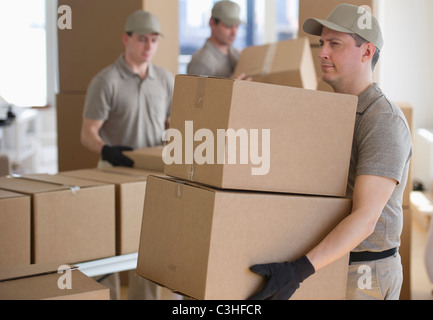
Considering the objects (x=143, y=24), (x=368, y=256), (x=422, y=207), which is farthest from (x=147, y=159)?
(x=422, y=207)

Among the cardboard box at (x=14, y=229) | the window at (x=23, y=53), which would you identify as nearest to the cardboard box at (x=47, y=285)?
the cardboard box at (x=14, y=229)

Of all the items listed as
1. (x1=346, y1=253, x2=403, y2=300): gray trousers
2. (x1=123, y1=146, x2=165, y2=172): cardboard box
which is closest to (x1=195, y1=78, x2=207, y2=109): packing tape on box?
(x1=346, y1=253, x2=403, y2=300): gray trousers

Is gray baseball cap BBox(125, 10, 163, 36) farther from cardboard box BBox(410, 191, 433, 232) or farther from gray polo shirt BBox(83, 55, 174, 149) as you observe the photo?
cardboard box BBox(410, 191, 433, 232)

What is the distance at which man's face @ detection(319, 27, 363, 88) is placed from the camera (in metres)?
1.47

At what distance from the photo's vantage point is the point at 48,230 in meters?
1.97

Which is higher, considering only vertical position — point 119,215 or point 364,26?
point 364,26

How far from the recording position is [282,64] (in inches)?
113

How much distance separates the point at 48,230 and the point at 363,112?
1.08m

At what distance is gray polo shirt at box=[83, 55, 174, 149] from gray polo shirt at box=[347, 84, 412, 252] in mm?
1661

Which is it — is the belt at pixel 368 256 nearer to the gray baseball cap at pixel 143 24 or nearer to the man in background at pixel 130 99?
the man in background at pixel 130 99

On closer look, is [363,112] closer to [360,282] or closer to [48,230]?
[360,282]

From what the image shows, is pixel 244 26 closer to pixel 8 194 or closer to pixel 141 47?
pixel 141 47

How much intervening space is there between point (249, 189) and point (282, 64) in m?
1.64

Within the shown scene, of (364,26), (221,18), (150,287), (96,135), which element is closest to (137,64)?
(96,135)
